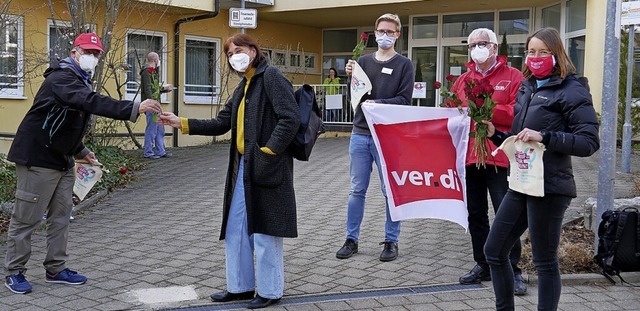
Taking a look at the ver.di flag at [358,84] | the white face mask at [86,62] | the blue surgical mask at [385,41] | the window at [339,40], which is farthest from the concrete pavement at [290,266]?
the window at [339,40]

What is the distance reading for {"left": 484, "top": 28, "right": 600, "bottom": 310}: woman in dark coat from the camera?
4.22 m

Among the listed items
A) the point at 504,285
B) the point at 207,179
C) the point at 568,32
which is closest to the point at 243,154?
the point at 504,285

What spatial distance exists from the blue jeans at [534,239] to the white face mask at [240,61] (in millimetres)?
2057

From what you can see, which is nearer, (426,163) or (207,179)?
(426,163)

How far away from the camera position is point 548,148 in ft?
13.9

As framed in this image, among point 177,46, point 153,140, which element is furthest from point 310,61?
point 153,140

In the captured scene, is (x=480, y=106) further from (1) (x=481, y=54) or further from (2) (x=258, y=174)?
(2) (x=258, y=174)

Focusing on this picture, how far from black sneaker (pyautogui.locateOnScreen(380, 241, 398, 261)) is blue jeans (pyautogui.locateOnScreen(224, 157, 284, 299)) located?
1.57 metres

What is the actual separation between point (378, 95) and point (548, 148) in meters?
2.49

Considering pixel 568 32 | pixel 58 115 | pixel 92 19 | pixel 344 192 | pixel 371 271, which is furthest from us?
pixel 568 32

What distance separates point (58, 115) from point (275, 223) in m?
1.89

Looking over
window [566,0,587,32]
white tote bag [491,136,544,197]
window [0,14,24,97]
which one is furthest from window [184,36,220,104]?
white tote bag [491,136,544,197]

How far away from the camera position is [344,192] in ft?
34.9

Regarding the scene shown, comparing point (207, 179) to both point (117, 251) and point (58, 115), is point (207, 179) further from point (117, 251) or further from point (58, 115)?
point (58, 115)
